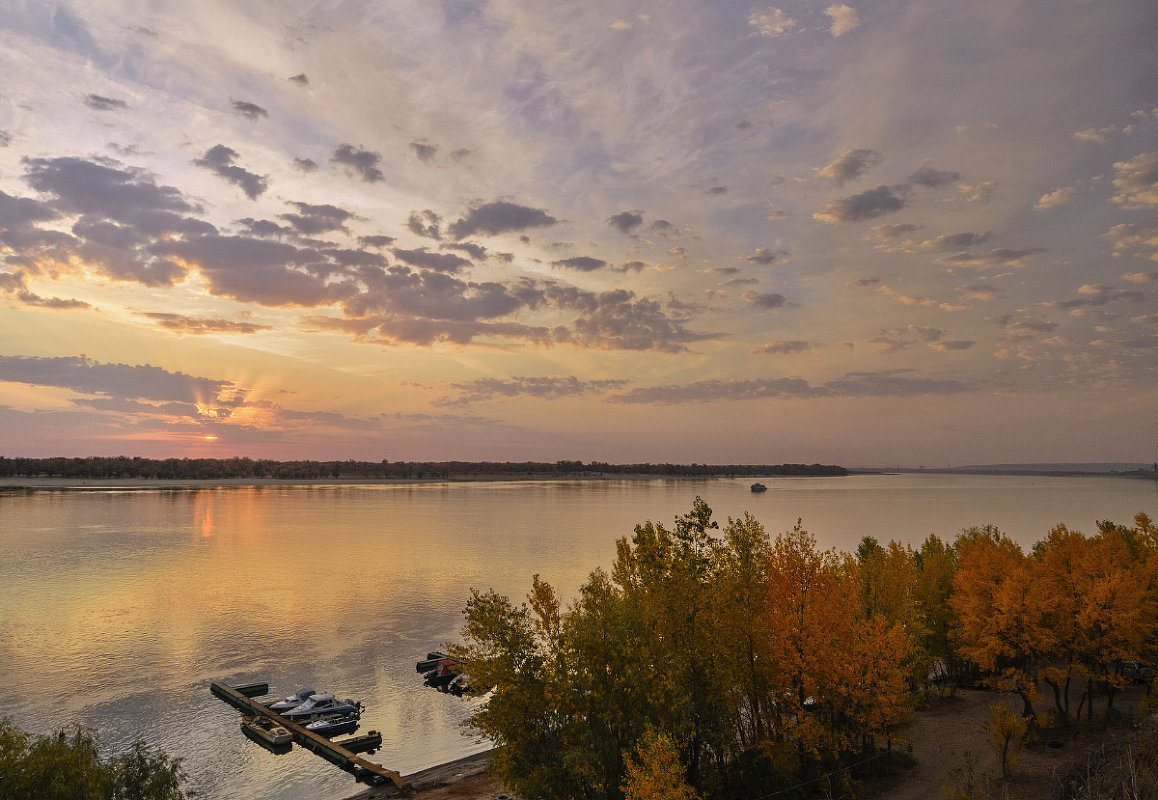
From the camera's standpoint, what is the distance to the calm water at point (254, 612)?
44.5 m

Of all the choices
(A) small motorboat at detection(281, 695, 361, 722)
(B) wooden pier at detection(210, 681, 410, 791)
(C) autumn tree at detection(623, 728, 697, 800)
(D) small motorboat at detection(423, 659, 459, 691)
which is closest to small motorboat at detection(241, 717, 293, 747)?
(B) wooden pier at detection(210, 681, 410, 791)

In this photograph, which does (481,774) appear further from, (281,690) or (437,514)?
(437,514)

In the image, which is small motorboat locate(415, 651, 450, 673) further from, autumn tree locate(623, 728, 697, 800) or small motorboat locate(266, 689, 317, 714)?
autumn tree locate(623, 728, 697, 800)

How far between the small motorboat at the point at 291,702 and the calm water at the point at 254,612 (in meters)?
2.93

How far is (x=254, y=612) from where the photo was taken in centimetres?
7525

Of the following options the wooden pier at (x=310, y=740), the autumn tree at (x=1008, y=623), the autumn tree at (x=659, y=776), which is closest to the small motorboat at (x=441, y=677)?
the wooden pier at (x=310, y=740)

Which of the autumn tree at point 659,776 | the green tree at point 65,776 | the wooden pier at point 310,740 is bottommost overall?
the wooden pier at point 310,740

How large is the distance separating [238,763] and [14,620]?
46148 millimetres

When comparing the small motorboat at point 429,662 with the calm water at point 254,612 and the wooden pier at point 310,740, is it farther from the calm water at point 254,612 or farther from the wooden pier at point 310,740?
the wooden pier at point 310,740

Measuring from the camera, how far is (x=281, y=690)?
5250 cm

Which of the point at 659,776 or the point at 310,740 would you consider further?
the point at 310,740

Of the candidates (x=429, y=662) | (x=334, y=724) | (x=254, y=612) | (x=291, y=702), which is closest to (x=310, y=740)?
(x=334, y=724)

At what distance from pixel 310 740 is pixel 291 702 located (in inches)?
215

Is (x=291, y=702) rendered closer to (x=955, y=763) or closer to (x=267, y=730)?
(x=267, y=730)
